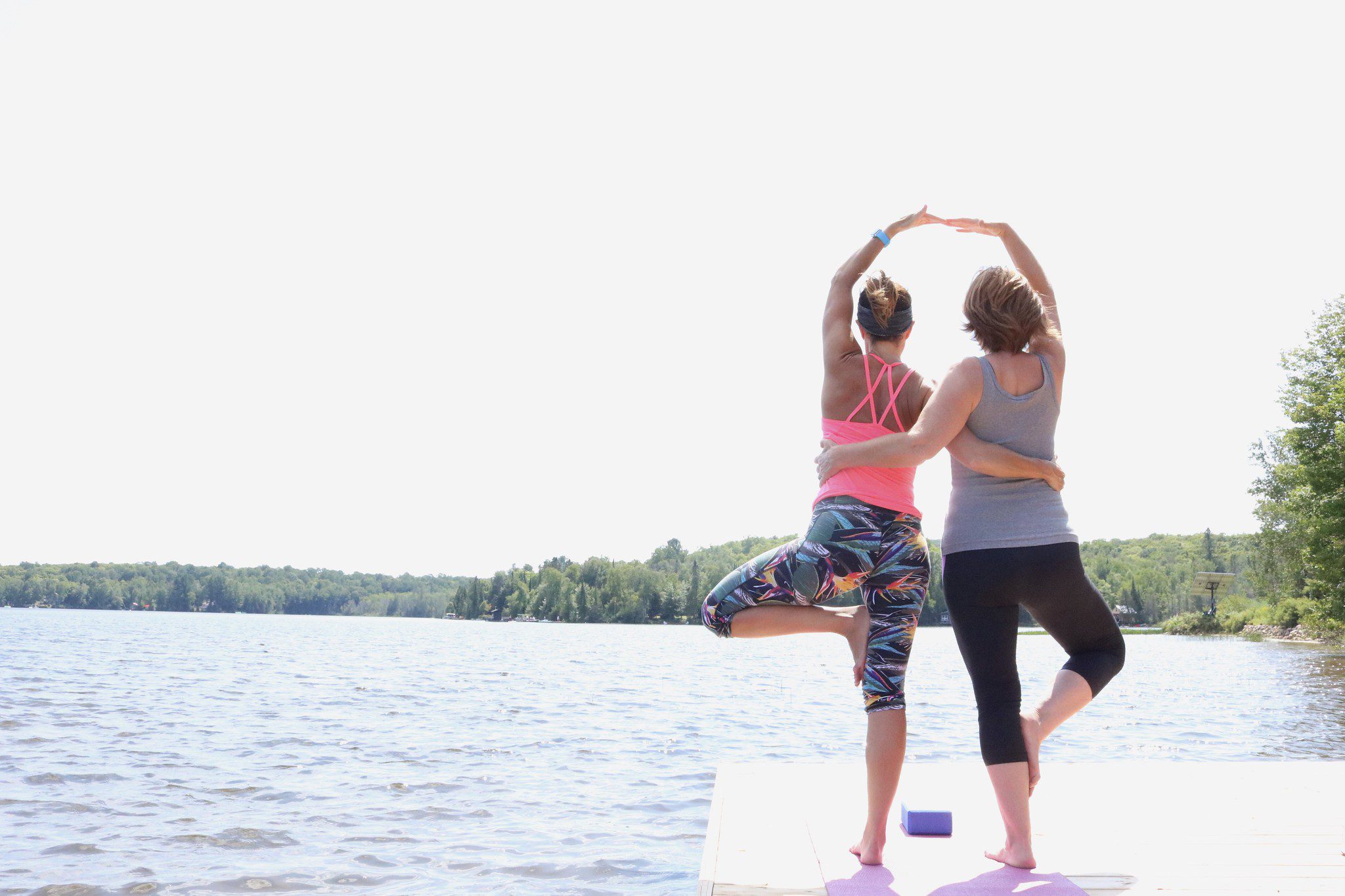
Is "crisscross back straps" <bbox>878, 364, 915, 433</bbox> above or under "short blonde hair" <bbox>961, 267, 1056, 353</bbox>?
under

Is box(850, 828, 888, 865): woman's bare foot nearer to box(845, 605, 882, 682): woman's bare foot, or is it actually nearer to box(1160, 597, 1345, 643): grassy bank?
box(845, 605, 882, 682): woman's bare foot

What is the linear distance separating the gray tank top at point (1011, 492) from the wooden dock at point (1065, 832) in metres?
1.08

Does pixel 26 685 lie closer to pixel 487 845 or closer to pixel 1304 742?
pixel 487 845

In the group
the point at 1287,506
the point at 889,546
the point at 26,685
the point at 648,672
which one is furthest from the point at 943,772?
the point at 1287,506

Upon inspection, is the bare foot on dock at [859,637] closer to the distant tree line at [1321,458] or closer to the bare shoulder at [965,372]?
the bare shoulder at [965,372]

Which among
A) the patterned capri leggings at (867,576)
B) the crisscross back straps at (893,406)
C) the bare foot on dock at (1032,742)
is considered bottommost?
the bare foot on dock at (1032,742)

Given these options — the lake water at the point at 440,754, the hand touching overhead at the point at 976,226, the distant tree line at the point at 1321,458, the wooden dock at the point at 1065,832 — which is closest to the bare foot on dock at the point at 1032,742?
the wooden dock at the point at 1065,832

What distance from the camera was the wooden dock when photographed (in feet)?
10.2

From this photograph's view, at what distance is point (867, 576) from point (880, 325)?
2.88 ft

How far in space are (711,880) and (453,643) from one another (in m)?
47.4

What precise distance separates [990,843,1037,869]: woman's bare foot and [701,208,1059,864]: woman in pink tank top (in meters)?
0.40

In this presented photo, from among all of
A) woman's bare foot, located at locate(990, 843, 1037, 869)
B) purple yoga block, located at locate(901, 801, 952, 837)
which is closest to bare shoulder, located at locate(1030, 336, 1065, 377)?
woman's bare foot, located at locate(990, 843, 1037, 869)

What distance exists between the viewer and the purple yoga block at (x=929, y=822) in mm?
3689

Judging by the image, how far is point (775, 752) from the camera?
34.1ft
